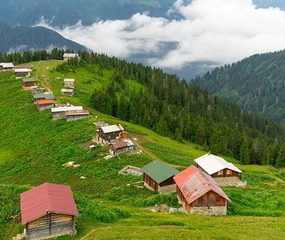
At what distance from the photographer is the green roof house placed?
62344mm

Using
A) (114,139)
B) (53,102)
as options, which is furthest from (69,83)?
(114,139)

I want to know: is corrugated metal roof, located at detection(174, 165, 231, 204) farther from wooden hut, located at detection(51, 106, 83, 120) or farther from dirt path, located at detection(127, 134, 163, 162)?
wooden hut, located at detection(51, 106, 83, 120)

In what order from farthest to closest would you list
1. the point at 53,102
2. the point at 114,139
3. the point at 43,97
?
the point at 43,97
the point at 53,102
the point at 114,139

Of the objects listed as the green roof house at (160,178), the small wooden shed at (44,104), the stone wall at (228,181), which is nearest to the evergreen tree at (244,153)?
the stone wall at (228,181)

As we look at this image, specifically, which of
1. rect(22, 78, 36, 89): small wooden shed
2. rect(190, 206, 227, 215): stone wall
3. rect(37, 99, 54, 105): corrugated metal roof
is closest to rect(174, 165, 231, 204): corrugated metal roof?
rect(190, 206, 227, 215): stone wall

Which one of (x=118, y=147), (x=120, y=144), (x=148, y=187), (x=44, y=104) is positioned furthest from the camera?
(x=44, y=104)

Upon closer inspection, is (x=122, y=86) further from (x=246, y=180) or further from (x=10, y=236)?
(x=10, y=236)

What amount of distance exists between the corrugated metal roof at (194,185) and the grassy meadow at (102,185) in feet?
9.72

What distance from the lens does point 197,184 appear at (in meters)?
50.8

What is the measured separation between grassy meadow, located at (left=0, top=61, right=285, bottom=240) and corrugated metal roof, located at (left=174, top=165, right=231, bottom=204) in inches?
117

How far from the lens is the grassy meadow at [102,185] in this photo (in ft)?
130

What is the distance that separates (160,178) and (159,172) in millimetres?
2038

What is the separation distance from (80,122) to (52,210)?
249 feet

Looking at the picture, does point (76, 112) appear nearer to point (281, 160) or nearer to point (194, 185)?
point (281, 160)
